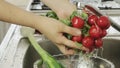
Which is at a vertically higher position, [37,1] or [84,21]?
[84,21]

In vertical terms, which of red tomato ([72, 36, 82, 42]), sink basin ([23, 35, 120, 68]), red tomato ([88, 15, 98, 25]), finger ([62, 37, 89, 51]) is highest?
red tomato ([88, 15, 98, 25])

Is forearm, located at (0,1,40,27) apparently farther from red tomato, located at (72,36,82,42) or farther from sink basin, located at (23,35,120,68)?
sink basin, located at (23,35,120,68)

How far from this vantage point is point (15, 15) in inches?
31.8

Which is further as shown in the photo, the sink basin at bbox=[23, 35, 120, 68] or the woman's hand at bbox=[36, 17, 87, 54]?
the sink basin at bbox=[23, 35, 120, 68]

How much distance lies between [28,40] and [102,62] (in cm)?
32

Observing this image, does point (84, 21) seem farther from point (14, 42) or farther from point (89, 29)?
point (14, 42)

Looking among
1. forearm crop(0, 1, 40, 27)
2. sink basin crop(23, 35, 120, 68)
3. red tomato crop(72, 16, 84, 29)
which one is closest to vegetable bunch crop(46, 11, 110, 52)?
red tomato crop(72, 16, 84, 29)

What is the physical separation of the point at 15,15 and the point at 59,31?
130 mm

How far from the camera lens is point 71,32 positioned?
742 millimetres

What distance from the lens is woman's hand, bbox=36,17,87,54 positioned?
2.45 ft

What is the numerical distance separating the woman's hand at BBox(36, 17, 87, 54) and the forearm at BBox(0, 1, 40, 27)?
0.08 feet

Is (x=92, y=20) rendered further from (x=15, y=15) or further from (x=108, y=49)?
(x=108, y=49)

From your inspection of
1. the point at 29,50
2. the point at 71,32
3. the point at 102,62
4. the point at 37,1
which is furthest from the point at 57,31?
the point at 37,1

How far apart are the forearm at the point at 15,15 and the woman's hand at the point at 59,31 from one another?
0.02 meters
